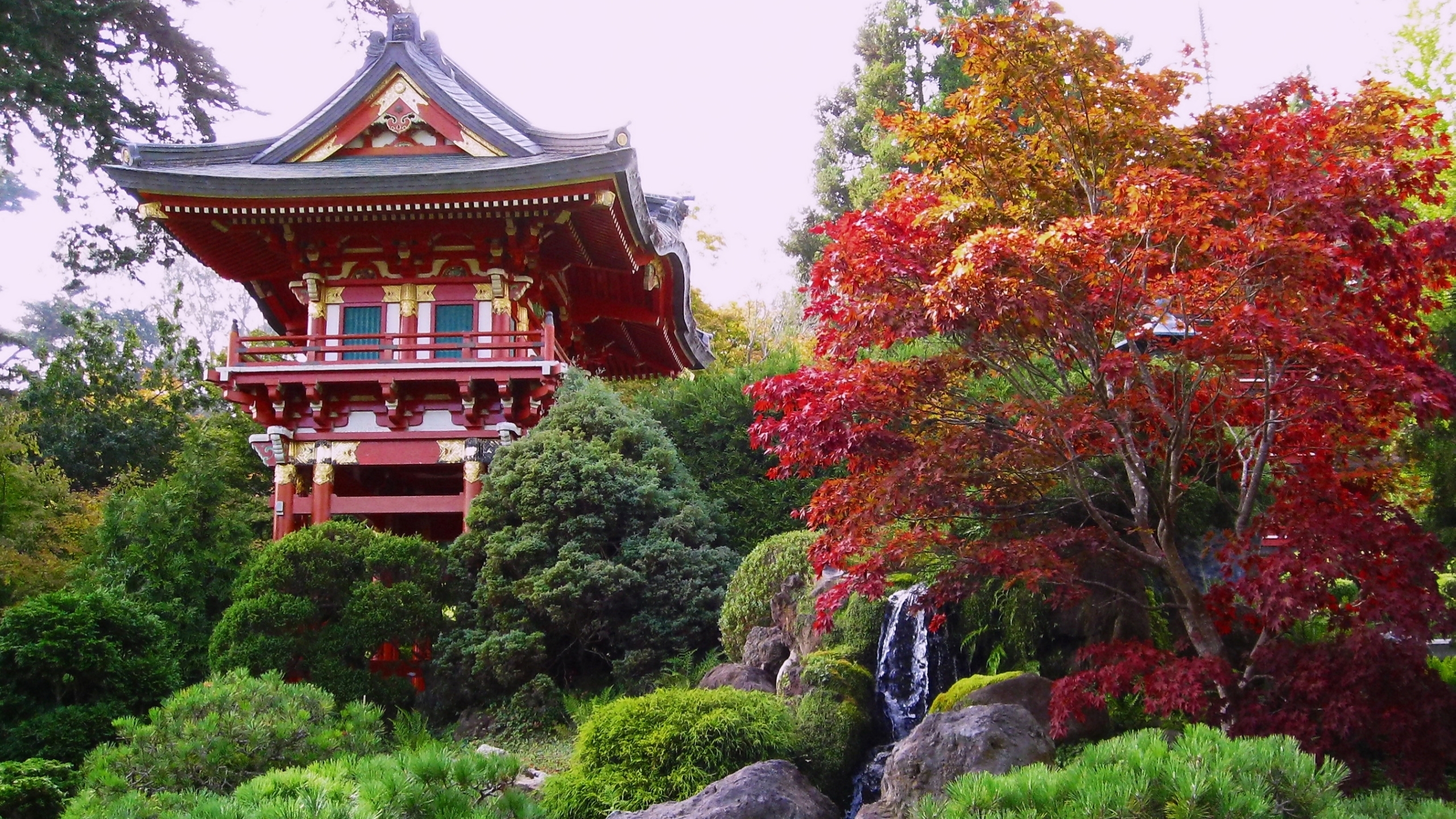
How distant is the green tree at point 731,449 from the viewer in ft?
45.2

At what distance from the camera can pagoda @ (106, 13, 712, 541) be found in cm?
1284

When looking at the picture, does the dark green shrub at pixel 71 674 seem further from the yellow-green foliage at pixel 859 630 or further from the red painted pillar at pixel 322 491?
the yellow-green foliage at pixel 859 630

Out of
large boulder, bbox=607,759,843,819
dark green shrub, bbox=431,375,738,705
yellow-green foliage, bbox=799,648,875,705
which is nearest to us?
large boulder, bbox=607,759,843,819

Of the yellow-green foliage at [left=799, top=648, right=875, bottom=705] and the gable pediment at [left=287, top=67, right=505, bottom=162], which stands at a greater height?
the gable pediment at [left=287, top=67, right=505, bottom=162]

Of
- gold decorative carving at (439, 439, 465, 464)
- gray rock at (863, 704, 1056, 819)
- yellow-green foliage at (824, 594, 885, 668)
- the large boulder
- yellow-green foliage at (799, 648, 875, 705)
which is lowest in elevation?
the large boulder

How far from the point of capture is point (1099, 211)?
285 inches

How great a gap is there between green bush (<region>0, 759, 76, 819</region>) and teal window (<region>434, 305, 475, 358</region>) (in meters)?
7.86

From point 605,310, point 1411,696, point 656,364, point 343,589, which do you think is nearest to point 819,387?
point 1411,696

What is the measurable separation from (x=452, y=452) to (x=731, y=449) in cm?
369

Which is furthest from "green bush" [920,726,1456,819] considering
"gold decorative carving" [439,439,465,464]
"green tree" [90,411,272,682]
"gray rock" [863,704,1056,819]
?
"gold decorative carving" [439,439,465,464]

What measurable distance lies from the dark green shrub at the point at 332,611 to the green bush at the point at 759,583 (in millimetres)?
3130

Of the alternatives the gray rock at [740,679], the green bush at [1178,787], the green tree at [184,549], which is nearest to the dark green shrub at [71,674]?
the green tree at [184,549]

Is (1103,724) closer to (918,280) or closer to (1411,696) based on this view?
(1411,696)

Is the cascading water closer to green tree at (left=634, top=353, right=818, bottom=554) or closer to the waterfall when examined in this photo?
the waterfall
